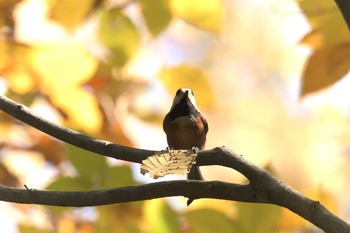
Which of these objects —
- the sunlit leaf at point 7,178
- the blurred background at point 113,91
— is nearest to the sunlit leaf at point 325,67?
the blurred background at point 113,91

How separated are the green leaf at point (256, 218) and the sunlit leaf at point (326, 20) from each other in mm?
138

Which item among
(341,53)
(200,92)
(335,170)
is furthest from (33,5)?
(335,170)

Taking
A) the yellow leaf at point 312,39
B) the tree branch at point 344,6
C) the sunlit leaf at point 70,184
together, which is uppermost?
the yellow leaf at point 312,39

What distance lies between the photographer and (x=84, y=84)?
1.99 ft

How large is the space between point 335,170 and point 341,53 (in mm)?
977

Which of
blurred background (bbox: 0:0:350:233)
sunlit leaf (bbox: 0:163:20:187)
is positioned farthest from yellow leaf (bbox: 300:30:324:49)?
sunlit leaf (bbox: 0:163:20:187)

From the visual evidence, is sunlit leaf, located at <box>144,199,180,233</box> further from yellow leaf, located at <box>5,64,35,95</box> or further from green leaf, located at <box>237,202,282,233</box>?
yellow leaf, located at <box>5,64,35,95</box>

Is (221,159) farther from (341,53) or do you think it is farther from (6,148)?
(6,148)

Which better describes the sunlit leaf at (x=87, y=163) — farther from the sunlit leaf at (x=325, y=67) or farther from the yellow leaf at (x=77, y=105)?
the sunlit leaf at (x=325, y=67)

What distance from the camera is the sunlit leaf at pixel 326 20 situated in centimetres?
46

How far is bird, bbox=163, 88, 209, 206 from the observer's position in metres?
0.46

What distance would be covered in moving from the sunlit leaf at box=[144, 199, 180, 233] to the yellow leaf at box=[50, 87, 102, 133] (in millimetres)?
113

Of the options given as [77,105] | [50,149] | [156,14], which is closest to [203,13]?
[156,14]

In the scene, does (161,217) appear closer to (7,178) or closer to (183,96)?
(183,96)
